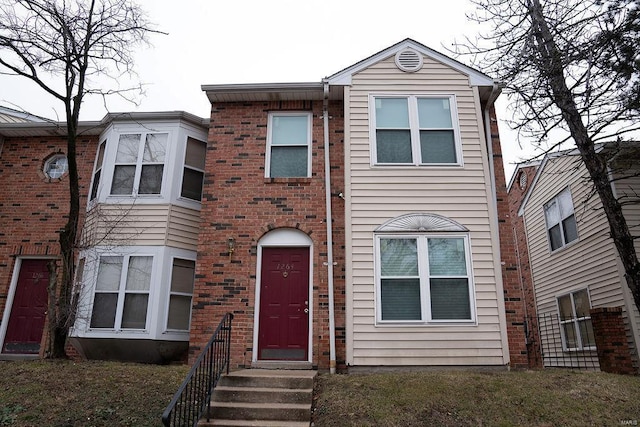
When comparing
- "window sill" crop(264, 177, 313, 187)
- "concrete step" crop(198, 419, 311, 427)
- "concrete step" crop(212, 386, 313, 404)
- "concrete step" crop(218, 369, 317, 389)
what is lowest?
"concrete step" crop(198, 419, 311, 427)

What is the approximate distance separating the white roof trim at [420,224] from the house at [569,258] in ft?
9.32

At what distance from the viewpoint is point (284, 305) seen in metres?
9.16

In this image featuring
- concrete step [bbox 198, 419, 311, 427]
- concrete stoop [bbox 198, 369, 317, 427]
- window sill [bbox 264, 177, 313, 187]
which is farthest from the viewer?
window sill [bbox 264, 177, 313, 187]

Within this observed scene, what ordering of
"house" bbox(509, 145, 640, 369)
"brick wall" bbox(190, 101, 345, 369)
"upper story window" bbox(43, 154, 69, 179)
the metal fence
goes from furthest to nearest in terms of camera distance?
the metal fence < "upper story window" bbox(43, 154, 69, 179) < "house" bbox(509, 145, 640, 369) < "brick wall" bbox(190, 101, 345, 369)

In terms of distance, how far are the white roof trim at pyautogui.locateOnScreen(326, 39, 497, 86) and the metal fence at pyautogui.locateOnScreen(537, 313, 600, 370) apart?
657cm

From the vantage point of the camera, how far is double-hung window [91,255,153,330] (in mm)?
9641

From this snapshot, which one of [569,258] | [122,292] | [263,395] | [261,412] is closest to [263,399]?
[263,395]

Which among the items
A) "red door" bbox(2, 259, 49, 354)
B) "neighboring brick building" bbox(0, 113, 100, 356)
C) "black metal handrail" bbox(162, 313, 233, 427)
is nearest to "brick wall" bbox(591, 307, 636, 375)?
"black metal handrail" bbox(162, 313, 233, 427)

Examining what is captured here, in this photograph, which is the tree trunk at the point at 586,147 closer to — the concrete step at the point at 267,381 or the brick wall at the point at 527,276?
the concrete step at the point at 267,381

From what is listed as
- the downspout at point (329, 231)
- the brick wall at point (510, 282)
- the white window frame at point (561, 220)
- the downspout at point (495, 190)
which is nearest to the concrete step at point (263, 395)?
the downspout at point (329, 231)

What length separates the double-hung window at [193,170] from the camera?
1080 centimetres

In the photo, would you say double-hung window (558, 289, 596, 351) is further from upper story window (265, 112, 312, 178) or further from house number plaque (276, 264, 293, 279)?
upper story window (265, 112, 312, 178)

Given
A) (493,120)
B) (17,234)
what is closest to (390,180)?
(493,120)

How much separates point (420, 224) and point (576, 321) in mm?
6352
